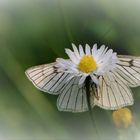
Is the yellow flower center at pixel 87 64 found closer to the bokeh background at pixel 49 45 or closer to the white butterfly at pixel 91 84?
the white butterfly at pixel 91 84

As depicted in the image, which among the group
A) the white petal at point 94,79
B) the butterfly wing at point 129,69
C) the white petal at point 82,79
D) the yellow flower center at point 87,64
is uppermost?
the yellow flower center at point 87,64

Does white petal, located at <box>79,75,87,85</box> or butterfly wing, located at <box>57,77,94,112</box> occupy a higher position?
white petal, located at <box>79,75,87,85</box>

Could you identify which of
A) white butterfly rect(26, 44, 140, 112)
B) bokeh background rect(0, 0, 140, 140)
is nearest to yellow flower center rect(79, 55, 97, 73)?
white butterfly rect(26, 44, 140, 112)

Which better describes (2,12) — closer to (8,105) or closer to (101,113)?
(8,105)

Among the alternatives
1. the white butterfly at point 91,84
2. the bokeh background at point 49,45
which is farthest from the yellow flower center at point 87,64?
the bokeh background at point 49,45

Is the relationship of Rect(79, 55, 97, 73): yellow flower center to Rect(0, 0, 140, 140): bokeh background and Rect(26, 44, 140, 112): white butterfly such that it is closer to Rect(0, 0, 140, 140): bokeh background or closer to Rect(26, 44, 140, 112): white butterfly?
Rect(26, 44, 140, 112): white butterfly

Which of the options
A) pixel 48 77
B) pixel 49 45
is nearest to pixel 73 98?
pixel 48 77
